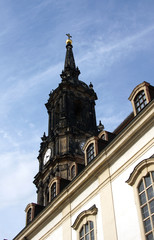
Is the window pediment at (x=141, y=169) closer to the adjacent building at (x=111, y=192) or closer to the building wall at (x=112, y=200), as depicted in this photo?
the adjacent building at (x=111, y=192)

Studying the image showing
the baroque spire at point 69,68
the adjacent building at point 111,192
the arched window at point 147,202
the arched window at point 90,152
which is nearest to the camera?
the arched window at point 147,202

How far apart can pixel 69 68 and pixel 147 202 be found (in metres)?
35.4

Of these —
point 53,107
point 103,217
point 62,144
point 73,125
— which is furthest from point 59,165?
point 103,217

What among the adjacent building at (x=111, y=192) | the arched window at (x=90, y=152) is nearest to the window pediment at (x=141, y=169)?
the adjacent building at (x=111, y=192)

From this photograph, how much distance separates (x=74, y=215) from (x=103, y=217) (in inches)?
105

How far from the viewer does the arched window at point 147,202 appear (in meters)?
14.6

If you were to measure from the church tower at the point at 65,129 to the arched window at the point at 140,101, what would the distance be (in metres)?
14.1

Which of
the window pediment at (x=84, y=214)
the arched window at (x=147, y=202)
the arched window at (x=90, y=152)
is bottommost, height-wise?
the arched window at (x=147, y=202)

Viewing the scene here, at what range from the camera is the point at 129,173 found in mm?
17062

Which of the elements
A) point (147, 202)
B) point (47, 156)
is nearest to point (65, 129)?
point (47, 156)

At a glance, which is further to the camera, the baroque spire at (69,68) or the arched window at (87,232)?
the baroque spire at (69,68)

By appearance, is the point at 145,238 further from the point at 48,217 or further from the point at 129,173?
the point at 48,217

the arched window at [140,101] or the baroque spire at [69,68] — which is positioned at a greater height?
the baroque spire at [69,68]

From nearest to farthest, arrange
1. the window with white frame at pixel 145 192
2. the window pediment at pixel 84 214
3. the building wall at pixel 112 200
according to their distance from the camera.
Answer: the window with white frame at pixel 145 192, the building wall at pixel 112 200, the window pediment at pixel 84 214
